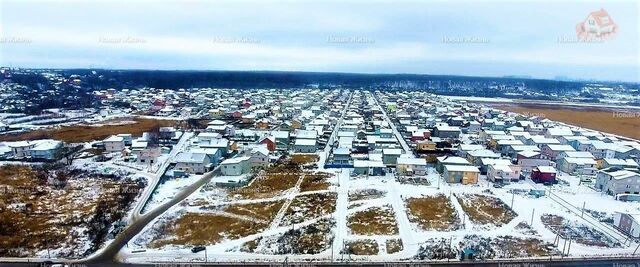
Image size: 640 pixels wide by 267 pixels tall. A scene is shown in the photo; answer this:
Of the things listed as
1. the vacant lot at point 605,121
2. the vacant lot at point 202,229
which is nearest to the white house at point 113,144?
the vacant lot at point 202,229

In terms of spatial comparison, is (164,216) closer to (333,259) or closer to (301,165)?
(333,259)

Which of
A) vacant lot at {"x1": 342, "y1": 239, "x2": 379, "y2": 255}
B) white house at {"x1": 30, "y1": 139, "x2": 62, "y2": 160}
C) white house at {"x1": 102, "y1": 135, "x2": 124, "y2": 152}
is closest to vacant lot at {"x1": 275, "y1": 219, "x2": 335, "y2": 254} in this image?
vacant lot at {"x1": 342, "y1": 239, "x2": 379, "y2": 255}

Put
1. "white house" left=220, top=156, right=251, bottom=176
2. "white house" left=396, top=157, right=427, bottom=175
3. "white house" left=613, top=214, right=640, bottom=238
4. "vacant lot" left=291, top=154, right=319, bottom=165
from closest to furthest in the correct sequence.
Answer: "white house" left=613, top=214, right=640, bottom=238
"white house" left=220, top=156, right=251, bottom=176
"white house" left=396, top=157, right=427, bottom=175
"vacant lot" left=291, top=154, right=319, bottom=165

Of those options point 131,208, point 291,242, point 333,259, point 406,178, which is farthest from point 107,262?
point 406,178

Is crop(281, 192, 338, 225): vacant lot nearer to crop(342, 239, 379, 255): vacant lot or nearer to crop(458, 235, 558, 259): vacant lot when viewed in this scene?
crop(342, 239, 379, 255): vacant lot

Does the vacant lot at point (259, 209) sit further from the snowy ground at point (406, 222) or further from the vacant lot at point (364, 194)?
the vacant lot at point (364, 194)

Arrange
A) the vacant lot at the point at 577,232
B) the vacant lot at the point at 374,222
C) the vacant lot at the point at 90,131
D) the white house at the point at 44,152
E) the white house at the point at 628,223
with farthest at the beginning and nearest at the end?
the vacant lot at the point at 90,131
the white house at the point at 44,152
the vacant lot at the point at 374,222
the white house at the point at 628,223
the vacant lot at the point at 577,232
